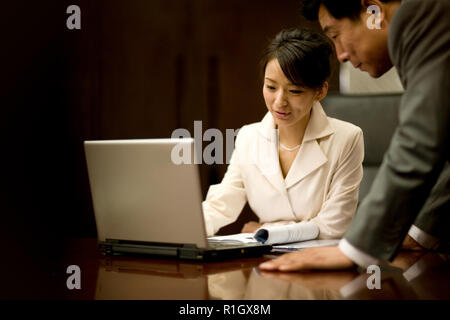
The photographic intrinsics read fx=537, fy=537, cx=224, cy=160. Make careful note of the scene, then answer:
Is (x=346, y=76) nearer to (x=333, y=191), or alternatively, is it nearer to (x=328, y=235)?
(x=333, y=191)

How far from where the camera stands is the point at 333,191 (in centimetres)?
193

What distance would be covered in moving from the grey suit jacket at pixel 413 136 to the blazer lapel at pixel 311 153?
85 centimetres

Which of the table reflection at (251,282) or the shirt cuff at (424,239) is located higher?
the table reflection at (251,282)

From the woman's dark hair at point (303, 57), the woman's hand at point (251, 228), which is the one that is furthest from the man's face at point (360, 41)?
A: the woman's hand at point (251, 228)

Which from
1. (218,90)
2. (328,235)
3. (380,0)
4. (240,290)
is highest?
(380,0)

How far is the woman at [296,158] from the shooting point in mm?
1884

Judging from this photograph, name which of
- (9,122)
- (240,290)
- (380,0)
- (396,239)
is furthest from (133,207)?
(9,122)

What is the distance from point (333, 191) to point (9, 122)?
1991 mm

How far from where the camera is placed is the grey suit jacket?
1.05 meters

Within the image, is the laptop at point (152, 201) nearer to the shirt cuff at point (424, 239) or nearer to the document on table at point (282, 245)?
the document on table at point (282, 245)

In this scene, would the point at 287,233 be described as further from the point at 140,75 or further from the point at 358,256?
the point at 140,75

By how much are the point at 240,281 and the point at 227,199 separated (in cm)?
95

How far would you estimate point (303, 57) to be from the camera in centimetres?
189

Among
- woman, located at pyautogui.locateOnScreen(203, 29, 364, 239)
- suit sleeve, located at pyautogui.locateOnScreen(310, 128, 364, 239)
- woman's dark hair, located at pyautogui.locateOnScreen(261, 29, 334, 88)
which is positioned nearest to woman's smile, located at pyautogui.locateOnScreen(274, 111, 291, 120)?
woman, located at pyautogui.locateOnScreen(203, 29, 364, 239)
